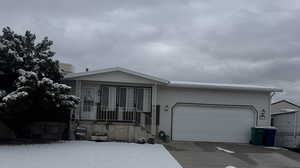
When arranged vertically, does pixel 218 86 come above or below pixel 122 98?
above

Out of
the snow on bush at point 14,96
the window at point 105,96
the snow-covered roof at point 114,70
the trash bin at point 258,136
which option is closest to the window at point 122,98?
the window at point 105,96

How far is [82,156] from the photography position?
12312 millimetres

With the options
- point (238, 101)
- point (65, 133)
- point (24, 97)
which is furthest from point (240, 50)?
point (24, 97)

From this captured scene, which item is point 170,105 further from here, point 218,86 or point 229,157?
point 229,157

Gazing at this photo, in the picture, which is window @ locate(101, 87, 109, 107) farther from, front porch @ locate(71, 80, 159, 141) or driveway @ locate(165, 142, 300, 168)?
driveway @ locate(165, 142, 300, 168)

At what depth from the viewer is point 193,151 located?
1503cm

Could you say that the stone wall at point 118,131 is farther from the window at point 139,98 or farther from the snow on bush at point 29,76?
the snow on bush at point 29,76

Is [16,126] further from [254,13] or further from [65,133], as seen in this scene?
[254,13]

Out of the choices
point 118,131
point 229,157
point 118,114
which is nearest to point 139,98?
point 118,114

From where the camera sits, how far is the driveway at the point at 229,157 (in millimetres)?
12328

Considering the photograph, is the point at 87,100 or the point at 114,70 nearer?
the point at 114,70

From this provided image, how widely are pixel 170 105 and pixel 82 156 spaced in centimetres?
800

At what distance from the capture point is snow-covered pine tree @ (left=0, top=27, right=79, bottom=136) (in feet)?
47.6

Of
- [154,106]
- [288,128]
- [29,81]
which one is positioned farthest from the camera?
[288,128]
